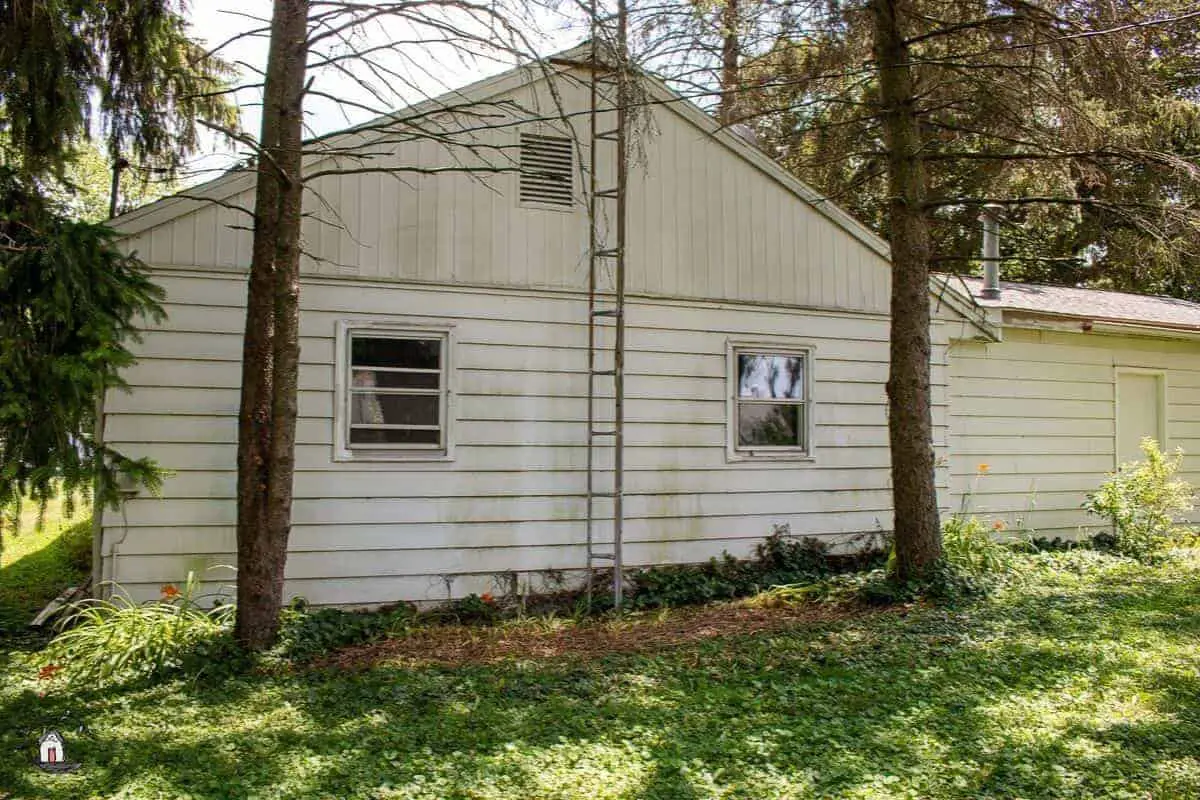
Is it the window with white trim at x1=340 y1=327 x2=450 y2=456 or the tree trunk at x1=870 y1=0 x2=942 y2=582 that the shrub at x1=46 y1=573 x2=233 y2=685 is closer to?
the window with white trim at x1=340 y1=327 x2=450 y2=456

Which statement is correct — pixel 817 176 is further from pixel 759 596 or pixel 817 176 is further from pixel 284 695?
pixel 284 695

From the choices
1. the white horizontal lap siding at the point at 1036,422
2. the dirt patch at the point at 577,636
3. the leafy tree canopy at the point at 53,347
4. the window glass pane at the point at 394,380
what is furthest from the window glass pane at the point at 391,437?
the white horizontal lap siding at the point at 1036,422

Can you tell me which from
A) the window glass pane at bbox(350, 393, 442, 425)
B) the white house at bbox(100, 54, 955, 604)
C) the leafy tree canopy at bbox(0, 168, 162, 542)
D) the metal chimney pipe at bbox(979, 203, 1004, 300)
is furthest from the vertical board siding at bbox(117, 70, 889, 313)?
the metal chimney pipe at bbox(979, 203, 1004, 300)

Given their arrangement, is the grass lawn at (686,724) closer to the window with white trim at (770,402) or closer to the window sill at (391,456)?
the window sill at (391,456)

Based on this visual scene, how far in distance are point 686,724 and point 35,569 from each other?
912cm

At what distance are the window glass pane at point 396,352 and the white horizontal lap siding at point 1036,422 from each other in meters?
6.03

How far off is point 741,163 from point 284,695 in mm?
6471

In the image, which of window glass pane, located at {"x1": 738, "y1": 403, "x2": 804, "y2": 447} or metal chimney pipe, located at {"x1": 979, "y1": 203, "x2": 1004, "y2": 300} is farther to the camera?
Answer: metal chimney pipe, located at {"x1": 979, "y1": 203, "x2": 1004, "y2": 300}

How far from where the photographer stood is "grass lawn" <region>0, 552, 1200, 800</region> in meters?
4.11

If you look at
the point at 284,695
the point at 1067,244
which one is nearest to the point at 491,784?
the point at 284,695

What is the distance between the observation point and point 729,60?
8.81m

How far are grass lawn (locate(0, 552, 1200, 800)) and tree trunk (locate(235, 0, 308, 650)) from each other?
2.36 ft

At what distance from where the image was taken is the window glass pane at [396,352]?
7512 mm

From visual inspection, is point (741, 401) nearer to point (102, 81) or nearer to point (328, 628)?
point (328, 628)
